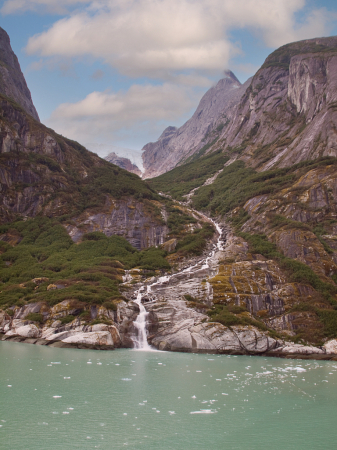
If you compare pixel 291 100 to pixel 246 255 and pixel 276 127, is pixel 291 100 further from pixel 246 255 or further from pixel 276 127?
pixel 246 255

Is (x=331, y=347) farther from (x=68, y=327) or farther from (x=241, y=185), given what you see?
(x=241, y=185)

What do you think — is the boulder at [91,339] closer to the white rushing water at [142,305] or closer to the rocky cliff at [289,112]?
the white rushing water at [142,305]

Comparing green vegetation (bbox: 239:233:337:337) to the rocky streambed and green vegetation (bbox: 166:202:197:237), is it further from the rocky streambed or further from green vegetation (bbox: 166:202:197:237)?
green vegetation (bbox: 166:202:197:237)

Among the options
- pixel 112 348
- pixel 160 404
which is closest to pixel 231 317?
pixel 112 348

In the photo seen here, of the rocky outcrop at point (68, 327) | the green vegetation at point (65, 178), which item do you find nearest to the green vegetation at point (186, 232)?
the green vegetation at point (65, 178)

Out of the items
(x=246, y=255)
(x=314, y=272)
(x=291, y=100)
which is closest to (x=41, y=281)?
(x=246, y=255)
